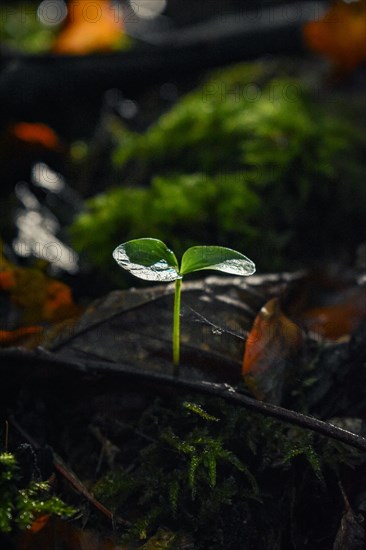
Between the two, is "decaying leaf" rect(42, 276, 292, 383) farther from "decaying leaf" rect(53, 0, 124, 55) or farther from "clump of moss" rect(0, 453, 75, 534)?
"decaying leaf" rect(53, 0, 124, 55)

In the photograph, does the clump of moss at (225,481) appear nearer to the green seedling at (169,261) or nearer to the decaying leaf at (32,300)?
the green seedling at (169,261)

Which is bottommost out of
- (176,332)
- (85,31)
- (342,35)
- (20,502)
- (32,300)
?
(20,502)

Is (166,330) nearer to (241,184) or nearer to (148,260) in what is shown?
(148,260)

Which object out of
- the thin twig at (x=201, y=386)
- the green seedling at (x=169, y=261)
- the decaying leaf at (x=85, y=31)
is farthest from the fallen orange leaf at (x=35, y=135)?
the green seedling at (x=169, y=261)

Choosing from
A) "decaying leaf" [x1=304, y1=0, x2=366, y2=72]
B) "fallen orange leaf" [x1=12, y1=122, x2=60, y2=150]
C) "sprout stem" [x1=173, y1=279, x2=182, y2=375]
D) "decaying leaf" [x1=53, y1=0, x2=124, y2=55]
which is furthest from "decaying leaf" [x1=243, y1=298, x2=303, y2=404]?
"decaying leaf" [x1=53, y1=0, x2=124, y2=55]

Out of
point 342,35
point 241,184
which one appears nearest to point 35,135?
point 241,184

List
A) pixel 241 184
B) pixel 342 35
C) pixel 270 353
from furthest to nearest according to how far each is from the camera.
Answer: pixel 342 35
pixel 241 184
pixel 270 353

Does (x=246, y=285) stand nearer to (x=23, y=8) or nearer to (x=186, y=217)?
(x=186, y=217)

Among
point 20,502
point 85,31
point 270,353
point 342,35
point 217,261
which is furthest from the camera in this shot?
point 85,31
